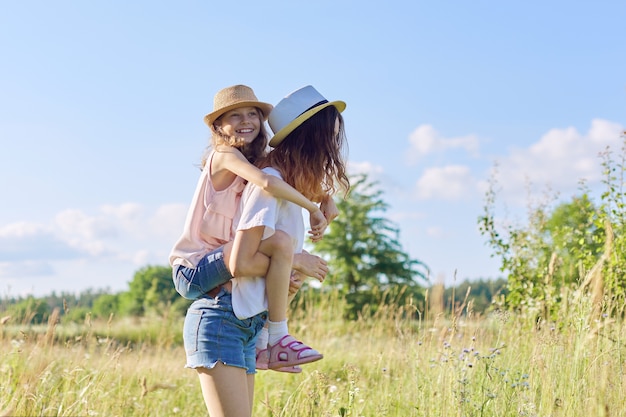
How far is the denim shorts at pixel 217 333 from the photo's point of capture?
294cm

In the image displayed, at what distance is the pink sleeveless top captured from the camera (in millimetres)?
3135

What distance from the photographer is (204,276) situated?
301 cm

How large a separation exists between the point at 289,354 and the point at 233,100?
118 centimetres

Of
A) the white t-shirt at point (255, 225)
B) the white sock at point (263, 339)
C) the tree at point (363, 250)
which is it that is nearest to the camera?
the white t-shirt at point (255, 225)

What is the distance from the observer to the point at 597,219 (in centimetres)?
689

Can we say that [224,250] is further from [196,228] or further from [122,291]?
[122,291]

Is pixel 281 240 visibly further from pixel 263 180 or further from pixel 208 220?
pixel 208 220

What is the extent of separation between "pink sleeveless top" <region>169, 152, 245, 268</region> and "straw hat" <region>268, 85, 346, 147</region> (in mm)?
297

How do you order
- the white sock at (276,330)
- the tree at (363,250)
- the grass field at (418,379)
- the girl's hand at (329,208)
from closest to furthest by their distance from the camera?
the white sock at (276,330)
the girl's hand at (329,208)
the grass field at (418,379)
the tree at (363,250)

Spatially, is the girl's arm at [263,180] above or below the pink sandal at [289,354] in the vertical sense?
above

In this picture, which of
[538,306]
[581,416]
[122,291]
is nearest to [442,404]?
[581,416]

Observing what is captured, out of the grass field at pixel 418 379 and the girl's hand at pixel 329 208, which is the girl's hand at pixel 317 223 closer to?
the girl's hand at pixel 329 208

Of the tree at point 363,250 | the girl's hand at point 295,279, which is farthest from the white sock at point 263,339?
the tree at point 363,250

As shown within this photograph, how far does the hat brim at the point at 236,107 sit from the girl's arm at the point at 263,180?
281mm
